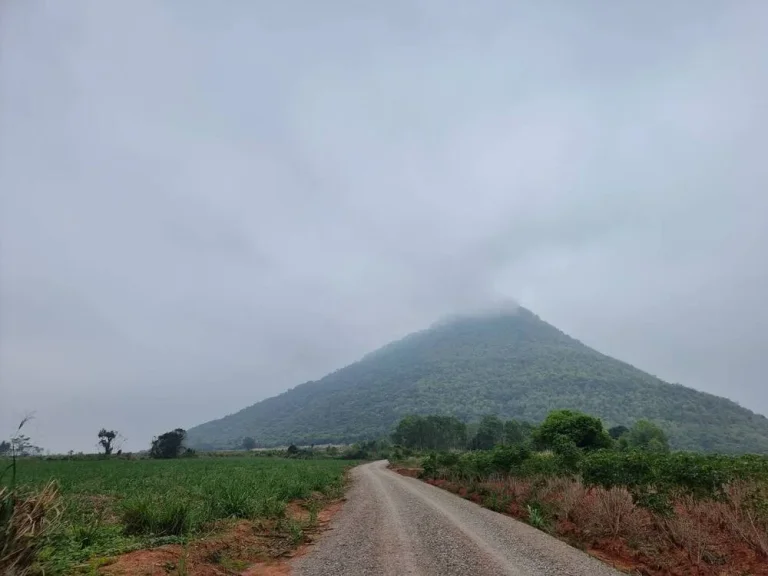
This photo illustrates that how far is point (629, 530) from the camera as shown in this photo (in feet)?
38.5

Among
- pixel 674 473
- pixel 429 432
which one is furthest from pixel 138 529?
pixel 429 432

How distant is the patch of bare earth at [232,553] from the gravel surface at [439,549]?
67 cm

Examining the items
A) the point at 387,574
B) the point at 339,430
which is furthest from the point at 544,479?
the point at 339,430

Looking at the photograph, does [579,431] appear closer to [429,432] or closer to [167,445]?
[429,432]

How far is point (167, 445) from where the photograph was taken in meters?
93.4

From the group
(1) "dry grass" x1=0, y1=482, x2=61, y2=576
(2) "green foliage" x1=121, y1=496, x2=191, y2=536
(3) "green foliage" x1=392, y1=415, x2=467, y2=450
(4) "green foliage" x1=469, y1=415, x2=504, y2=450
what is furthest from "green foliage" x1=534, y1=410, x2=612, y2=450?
(3) "green foliage" x1=392, y1=415, x2=467, y2=450

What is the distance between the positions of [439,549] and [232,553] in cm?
511

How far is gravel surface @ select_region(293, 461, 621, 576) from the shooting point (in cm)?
891

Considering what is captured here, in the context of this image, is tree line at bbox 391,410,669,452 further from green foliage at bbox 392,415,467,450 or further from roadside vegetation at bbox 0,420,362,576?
roadside vegetation at bbox 0,420,362,576

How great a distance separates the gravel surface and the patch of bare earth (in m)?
0.67

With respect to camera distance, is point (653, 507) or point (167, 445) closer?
point (653, 507)

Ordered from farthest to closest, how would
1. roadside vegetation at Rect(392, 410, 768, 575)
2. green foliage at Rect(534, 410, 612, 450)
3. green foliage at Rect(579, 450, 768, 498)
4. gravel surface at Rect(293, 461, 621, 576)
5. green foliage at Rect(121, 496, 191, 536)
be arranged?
green foliage at Rect(534, 410, 612, 450) < green foliage at Rect(579, 450, 768, 498) < green foliage at Rect(121, 496, 191, 536) < roadside vegetation at Rect(392, 410, 768, 575) < gravel surface at Rect(293, 461, 621, 576)

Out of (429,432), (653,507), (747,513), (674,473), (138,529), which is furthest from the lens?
(429,432)

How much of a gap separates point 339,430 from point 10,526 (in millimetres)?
190021
